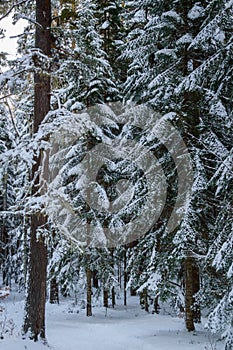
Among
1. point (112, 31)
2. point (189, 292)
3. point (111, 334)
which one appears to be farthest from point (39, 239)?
point (112, 31)

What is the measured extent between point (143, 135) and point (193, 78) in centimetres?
297

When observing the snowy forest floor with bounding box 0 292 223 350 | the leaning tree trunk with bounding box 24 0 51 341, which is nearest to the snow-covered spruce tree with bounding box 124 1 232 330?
the snowy forest floor with bounding box 0 292 223 350

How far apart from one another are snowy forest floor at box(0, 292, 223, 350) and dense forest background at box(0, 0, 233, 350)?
25.5 inches

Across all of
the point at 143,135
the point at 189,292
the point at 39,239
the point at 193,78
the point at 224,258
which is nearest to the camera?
the point at 39,239

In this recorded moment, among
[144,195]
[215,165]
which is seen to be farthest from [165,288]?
[215,165]

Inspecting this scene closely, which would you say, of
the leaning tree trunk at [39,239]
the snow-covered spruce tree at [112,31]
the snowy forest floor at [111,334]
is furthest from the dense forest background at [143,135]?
the snow-covered spruce tree at [112,31]

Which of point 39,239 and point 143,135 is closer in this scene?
point 39,239

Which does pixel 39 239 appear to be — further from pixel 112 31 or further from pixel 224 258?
pixel 112 31

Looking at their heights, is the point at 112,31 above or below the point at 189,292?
above

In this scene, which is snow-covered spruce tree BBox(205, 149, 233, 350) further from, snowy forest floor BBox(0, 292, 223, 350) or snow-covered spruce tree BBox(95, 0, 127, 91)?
snow-covered spruce tree BBox(95, 0, 127, 91)

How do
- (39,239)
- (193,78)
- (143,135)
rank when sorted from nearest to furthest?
1. (39,239)
2. (193,78)
3. (143,135)

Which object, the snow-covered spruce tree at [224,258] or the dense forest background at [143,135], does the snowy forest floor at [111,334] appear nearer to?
the dense forest background at [143,135]

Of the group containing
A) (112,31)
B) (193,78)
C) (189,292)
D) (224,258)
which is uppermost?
(112,31)

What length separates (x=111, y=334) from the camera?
1127 cm
